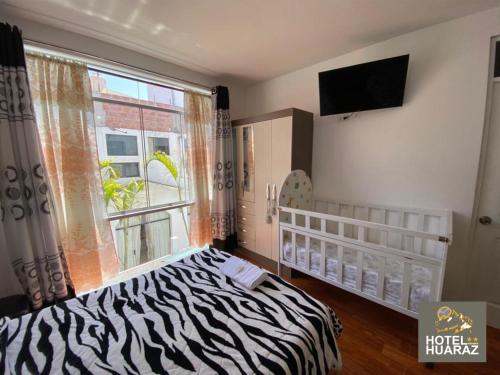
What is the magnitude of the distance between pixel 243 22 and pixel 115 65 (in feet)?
4.26

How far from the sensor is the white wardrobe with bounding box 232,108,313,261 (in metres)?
2.40

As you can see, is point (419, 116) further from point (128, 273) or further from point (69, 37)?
point (128, 273)

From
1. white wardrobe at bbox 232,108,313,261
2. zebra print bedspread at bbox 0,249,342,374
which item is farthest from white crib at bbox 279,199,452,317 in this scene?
zebra print bedspread at bbox 0,249,342,374

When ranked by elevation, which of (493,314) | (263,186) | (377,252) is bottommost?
(493,314)

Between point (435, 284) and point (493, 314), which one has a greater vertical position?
point (435, 284)

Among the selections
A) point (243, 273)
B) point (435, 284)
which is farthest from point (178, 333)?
point (435, 284)

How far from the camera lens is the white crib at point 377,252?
4.81ft

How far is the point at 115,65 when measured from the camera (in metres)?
2.05

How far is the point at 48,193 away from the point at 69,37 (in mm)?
1346

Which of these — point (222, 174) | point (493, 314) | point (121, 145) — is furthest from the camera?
point (222, 174)

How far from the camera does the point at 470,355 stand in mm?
1347

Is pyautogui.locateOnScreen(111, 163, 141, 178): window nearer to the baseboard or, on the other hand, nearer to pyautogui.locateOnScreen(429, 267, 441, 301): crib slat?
pyautogui.locateOnScreen(429, 267, 441, 301): crib slat

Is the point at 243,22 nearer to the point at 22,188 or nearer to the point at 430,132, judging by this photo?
the point at 430,132

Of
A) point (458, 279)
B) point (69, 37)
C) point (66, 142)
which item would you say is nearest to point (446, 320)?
point (458, 279)
